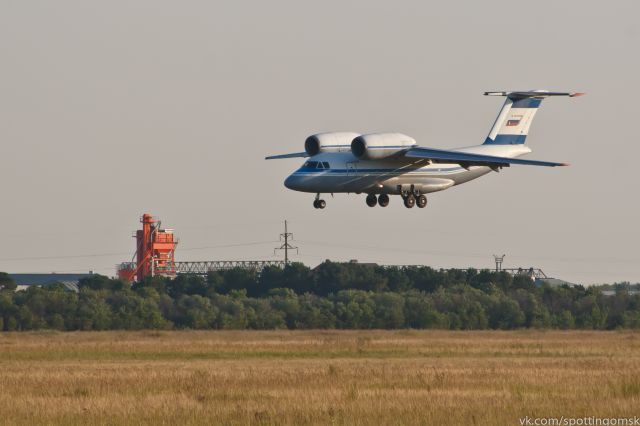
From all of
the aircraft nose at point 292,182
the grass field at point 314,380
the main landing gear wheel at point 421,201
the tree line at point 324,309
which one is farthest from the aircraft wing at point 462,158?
the tree line at point 324,309

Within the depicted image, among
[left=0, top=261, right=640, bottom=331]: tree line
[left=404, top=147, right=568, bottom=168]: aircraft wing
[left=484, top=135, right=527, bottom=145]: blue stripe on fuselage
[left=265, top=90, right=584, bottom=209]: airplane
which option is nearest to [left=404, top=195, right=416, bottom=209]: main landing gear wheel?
[left=265, top=90, right=584, bottom=209]: airplane

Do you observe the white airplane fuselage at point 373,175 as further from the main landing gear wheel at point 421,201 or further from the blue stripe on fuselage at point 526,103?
the blue stripe on fuselage at point 526,103

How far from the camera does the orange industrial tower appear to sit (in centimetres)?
13325

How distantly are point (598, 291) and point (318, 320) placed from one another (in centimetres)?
2265

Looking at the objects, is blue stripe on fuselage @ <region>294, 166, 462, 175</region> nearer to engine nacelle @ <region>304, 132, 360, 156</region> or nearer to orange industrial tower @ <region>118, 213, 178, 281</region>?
engine nacelle @ <region>304, 132, 360, 156</region>

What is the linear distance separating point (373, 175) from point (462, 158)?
12.1ft

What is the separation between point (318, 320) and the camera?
93250mm

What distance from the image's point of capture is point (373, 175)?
5534cm

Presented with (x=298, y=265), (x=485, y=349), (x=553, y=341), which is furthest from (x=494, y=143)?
(x=298, y=265)

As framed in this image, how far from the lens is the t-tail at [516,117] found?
63.1 meters

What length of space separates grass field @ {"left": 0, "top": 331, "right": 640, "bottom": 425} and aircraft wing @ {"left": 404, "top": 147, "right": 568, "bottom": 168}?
7749mm

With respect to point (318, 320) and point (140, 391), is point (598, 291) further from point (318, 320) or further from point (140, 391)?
point (140, 391)

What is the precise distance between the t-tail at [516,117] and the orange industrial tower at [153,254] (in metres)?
72.2

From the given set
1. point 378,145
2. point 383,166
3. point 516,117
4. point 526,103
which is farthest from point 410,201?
point 526,103
